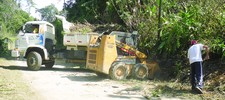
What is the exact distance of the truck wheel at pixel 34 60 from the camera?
53.9 feet

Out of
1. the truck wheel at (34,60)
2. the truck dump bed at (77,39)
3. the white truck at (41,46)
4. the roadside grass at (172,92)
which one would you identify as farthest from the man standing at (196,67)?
the truck wheel at (34,60)

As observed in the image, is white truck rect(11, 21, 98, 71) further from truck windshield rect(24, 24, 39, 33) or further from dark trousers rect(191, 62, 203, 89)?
dark trousers rect(191, 62, 203, 89)

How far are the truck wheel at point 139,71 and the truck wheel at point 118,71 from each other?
385mm

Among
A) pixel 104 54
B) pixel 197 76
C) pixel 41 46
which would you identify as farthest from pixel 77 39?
pixel 197 76

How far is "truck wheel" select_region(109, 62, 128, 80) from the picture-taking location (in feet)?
41.0

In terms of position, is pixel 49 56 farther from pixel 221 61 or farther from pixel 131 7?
pixel 221 61

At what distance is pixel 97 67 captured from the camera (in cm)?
1272

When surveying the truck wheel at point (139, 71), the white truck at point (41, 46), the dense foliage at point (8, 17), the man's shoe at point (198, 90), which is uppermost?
the dense foliage at point (8, 17)

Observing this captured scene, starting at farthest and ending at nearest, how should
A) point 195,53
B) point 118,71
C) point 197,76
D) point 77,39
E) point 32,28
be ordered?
point 32,28, point 77,39, point 118,71, point 195,53, point 197,76

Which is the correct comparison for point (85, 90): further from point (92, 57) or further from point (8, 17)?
point (8, 17)

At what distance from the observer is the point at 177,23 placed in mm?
12781

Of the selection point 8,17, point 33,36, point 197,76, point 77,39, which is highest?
point 8,17

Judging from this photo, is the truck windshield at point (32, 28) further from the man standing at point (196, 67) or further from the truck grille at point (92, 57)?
the man standing at point (196, 67)

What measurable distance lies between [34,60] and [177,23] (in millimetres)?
7475
